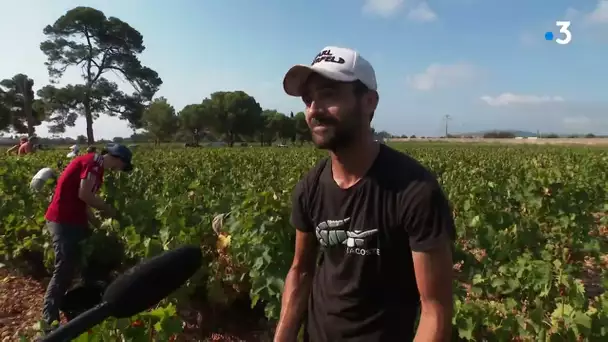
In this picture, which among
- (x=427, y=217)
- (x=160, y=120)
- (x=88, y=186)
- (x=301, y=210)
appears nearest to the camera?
(x=427, y=217)

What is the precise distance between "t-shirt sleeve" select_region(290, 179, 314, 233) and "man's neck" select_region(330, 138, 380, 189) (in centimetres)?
24

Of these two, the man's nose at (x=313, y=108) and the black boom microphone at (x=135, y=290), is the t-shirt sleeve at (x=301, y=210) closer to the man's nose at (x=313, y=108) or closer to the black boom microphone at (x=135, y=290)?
the man's nose at (x=313, y=108)

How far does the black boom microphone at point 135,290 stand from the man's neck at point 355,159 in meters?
1.04

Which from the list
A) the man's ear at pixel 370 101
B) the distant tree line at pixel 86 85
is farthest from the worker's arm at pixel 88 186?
the distant tree line at pixel 86 85

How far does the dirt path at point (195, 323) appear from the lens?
5.06 meters

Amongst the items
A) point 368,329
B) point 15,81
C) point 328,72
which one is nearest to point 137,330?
point 368,329

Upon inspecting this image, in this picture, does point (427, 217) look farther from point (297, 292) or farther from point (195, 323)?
point (195, 323)

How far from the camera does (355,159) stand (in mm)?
2068

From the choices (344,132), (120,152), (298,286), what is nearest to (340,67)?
(344,132)

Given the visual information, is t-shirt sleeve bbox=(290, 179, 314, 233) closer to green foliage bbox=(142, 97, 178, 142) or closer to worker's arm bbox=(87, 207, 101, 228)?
worker's arm bbox=(87, 207, 101, 228)

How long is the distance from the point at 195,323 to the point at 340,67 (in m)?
4.10

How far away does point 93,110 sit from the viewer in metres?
63.4

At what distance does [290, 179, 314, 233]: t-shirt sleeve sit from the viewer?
2297 millimetres

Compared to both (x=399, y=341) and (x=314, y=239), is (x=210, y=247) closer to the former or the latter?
(x=314, y=239)
